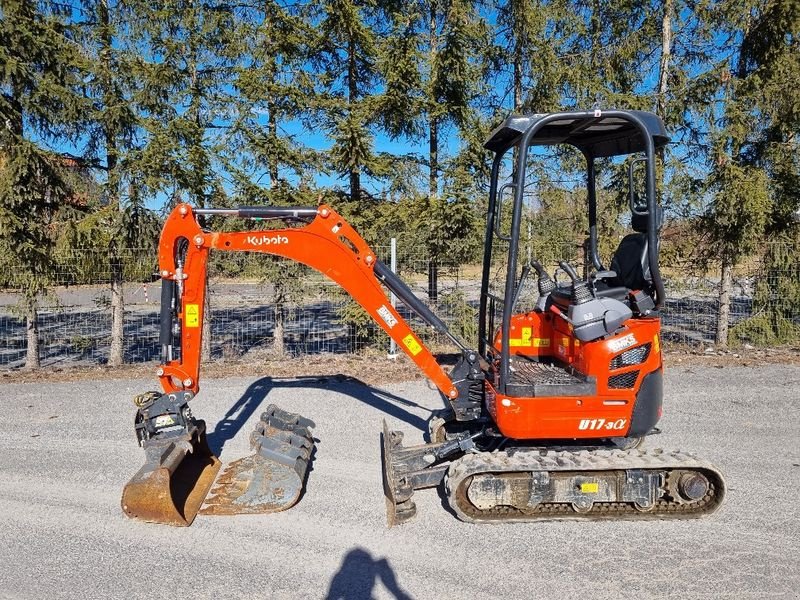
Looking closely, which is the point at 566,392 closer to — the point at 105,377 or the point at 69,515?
the point at 69,515

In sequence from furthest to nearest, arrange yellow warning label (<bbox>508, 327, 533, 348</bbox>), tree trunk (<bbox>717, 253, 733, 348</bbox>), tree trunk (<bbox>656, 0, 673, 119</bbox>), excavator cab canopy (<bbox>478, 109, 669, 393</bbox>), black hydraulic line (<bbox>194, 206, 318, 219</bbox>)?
tree trunk (<bbox>656, 0, 673, 119</bbox>), tree trunk (<bbox>717, 253, 733, 348</bbox>), yellow warning label (<bbox>508, 327, 533, 348</bbox>), black hydraulic line (<bbox>194, 206, 318, 219</bbox>), excavator cab canopy (<bbox>478, 109, 669, 393</bbox>)

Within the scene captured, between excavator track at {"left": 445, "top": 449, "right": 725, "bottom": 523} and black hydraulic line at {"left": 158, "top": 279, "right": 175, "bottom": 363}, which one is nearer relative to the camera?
excavator track at {"left": 445, "top": 449, "right": 725, "bottom": 523}

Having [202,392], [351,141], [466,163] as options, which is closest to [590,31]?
[466,163]

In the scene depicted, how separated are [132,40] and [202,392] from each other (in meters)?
6.74

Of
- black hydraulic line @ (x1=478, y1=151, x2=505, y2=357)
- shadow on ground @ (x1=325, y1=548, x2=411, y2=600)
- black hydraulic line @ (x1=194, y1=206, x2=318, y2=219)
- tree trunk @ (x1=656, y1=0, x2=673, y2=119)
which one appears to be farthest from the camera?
tree trunk @ (x1=656, y1=0, x2=673, y2=119)

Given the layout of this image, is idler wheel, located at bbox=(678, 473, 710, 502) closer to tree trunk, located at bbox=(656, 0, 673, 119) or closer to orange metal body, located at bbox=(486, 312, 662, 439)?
orange metal body, located at bbox=(486, 312, 662, 439)

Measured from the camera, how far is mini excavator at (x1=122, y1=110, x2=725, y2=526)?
4266 mm

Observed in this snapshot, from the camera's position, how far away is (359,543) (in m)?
4.06

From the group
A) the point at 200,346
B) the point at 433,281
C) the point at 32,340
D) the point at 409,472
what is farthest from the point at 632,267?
the point at 32,340

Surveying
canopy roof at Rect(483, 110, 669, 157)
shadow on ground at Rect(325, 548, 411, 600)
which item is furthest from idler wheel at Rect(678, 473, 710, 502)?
canopy roof at Rect(483, 110, 669, 157)

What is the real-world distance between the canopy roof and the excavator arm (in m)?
1.57

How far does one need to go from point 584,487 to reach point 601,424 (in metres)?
0.52

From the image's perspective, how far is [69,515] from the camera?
4.47 metres

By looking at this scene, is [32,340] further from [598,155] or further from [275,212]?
[598,155]
